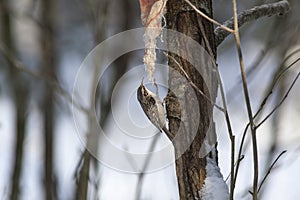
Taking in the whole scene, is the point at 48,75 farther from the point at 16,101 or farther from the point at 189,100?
the point at 189,100

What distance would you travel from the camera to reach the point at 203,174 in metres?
0.62

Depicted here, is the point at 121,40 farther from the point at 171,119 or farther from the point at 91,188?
the point at 171,119

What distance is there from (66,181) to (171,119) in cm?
72

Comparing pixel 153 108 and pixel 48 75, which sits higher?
pixel 48 75

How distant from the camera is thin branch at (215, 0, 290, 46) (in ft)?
2.32

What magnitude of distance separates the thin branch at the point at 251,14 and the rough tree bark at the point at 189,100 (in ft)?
0.15

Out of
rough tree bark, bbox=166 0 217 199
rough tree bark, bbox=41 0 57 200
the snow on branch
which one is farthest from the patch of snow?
rough tree bark, bbox=41 0 57 200

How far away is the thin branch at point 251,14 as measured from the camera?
706mm

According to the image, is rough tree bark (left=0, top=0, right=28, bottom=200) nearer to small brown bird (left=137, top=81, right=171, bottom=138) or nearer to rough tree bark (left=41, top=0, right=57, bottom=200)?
rough tree bark (left=41, top=0, right=57, bottom=200)

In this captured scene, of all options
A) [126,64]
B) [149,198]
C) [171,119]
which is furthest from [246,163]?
[171,119]

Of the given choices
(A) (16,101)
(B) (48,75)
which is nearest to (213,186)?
(B) (48,75)

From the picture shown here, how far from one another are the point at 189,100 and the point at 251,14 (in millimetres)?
179

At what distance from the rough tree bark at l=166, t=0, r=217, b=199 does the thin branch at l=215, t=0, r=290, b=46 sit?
4 centimetres

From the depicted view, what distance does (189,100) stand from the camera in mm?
642
